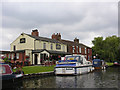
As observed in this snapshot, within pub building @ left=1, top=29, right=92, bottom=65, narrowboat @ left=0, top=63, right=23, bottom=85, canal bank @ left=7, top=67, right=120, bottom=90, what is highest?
pub building @ left=1, top=29, right=92, bottom=65

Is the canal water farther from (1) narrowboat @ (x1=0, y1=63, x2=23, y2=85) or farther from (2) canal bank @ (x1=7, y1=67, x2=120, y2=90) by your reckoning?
(1) narrowboat @ (x1=0, y1=63, x2=23, y2=85)

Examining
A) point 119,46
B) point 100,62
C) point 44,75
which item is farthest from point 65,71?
point 119,46

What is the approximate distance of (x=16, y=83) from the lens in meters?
9.40

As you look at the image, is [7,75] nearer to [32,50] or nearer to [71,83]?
[71,83]

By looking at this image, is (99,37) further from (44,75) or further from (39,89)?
(39,89)

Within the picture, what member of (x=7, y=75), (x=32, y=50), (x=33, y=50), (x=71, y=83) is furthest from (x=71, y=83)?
(x=33, y=50)

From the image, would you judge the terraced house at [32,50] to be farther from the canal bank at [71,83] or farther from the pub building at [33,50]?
the canal bank at [71,83]

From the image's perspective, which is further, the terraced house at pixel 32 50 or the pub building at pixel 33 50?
the terraced house at pixel 32 50

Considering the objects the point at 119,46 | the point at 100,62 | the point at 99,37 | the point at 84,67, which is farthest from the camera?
the point at 99,37

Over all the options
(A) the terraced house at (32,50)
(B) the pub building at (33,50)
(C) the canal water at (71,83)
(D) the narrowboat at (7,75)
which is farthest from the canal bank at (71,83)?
(A) the terraced house at (32,50)

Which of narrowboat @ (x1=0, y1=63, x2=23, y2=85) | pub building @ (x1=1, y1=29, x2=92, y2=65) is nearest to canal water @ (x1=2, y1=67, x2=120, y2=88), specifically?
narrowboat @ (x1=0, y1=63, x2=23, y2=85)

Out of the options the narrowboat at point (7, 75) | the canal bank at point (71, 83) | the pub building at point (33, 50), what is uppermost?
the pub building at point (33, 50)

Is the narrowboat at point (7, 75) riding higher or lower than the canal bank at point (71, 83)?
higher

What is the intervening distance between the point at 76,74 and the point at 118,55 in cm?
4242
